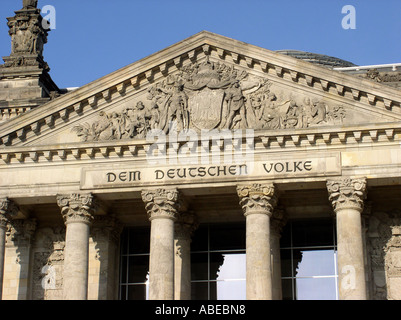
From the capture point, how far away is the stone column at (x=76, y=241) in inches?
1444

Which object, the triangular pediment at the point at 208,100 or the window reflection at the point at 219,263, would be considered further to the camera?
the window reflection at the point at 219,263

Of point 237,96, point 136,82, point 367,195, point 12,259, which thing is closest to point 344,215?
point 367,195

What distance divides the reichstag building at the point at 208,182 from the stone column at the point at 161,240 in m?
0.06

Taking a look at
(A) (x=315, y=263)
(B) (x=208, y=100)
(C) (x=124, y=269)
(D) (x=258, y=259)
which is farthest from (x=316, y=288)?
(B) (x=208, y=100)

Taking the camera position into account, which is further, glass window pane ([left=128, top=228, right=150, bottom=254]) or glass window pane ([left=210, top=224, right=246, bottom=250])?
glass window pane ([left=128, top=228, right=150, bottom=254])

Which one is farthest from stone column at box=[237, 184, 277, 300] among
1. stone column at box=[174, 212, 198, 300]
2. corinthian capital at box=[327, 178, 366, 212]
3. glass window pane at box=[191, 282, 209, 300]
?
glass window pane at box=[191, 282, 209, 300]

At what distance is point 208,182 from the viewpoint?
37.1 meters

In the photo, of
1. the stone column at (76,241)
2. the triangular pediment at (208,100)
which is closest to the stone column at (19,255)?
the stone column at (76,241)

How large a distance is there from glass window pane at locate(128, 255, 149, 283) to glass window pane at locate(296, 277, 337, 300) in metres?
6.75

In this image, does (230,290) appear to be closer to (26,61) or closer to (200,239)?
(200,239)

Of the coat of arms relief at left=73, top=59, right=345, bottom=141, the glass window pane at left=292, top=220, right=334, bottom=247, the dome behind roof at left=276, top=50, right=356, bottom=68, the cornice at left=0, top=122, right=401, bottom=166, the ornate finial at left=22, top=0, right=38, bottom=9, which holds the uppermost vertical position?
the dome behind roof at left=276, top=50, right=356, bottom=68

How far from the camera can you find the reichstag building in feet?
119

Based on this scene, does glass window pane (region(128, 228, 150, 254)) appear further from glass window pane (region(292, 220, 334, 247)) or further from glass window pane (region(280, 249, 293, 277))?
glass window pane (region(292, 220, 334, 247))

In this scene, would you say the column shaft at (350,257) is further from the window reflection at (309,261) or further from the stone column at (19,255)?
the stone column at (19,255)
